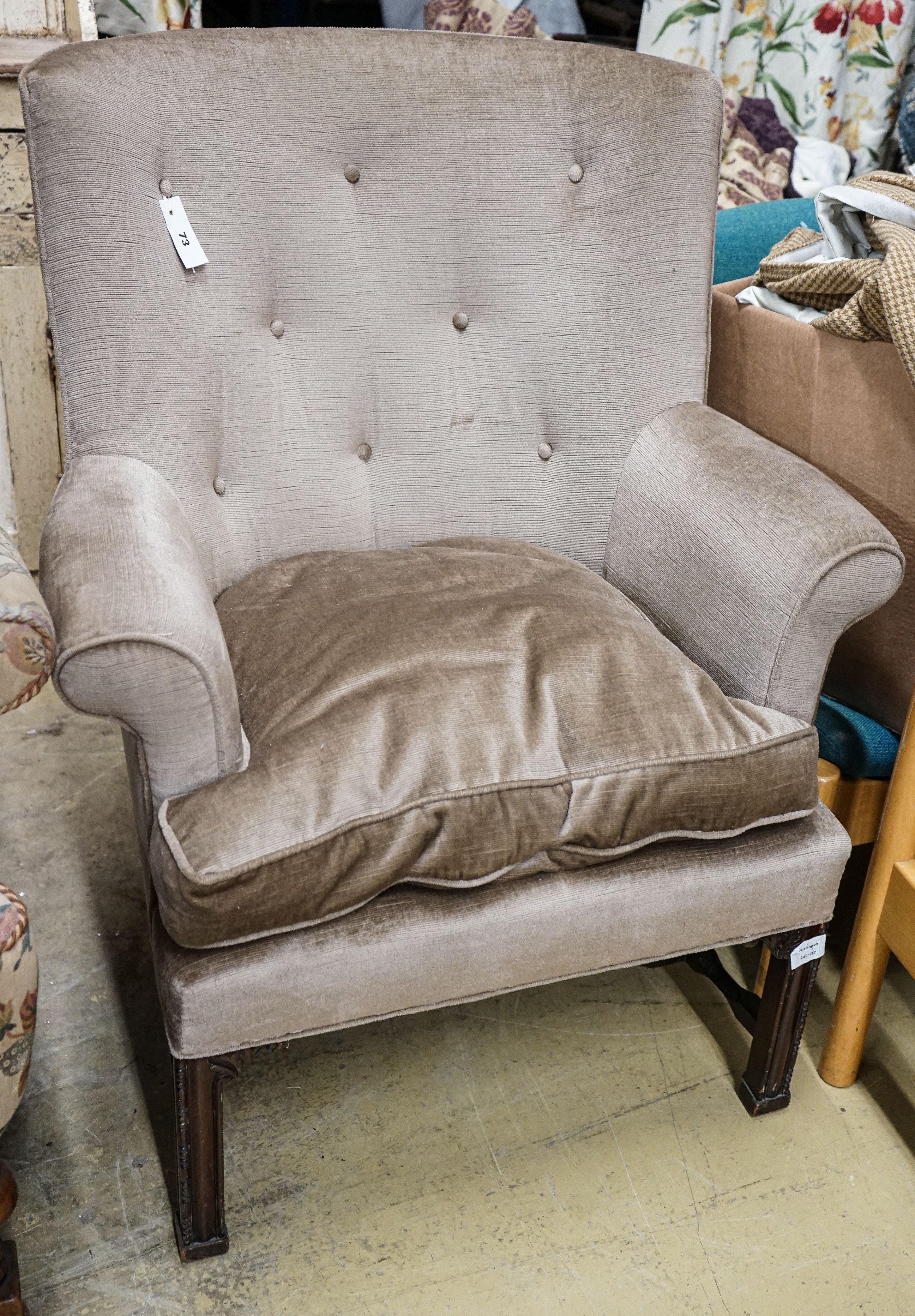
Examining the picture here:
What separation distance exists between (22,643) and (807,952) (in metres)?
0.77

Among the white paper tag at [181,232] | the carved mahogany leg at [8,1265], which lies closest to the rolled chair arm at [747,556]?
the white paper tag at [181,232]

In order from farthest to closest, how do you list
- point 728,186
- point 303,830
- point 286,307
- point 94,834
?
point 728,186, point 94,834, point 286,307, point 303,830

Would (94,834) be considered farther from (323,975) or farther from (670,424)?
(670,424)

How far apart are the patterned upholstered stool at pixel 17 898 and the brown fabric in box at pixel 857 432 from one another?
0.83 m

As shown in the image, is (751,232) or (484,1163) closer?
(484,1163)

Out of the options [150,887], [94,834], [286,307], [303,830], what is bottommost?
[94,834]

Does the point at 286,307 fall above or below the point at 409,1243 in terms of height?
above

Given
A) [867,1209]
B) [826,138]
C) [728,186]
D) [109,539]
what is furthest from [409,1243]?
[826,138]

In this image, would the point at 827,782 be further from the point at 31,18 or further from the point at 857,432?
the point at 31,18

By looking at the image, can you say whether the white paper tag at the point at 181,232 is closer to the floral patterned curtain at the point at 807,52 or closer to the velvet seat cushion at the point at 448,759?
the velvet seat cushion at the point at 448,759

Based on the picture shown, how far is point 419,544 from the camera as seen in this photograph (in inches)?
53.6

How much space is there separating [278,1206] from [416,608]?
0.57 m

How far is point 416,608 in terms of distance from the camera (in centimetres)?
108

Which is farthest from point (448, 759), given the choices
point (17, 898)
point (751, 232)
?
point (751, 232)
